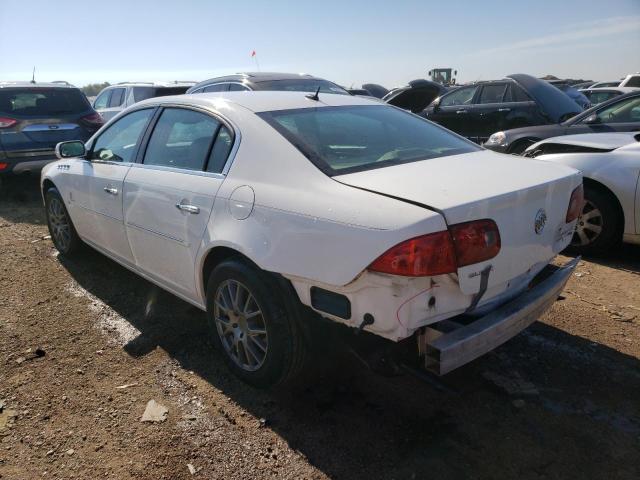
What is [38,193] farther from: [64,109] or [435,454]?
[435,454]

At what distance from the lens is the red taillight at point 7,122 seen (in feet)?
25.3

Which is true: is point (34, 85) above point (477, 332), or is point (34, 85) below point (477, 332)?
above

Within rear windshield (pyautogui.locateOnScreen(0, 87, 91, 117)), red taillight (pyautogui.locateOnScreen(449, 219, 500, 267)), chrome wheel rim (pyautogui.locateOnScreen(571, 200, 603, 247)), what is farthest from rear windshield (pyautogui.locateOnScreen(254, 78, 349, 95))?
red taillight (pyautogui.locateOnScreen(449, 219, 500, 267))

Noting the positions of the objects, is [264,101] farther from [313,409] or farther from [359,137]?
[313,409]

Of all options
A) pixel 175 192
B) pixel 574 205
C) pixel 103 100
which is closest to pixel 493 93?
pixel 574 205

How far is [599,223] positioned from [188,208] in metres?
3.69

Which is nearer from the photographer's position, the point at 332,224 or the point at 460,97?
the point at 332,224

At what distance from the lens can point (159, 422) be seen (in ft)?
8.82

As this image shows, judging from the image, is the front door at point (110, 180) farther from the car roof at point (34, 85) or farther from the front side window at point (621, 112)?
the front side window at point (621, 112)

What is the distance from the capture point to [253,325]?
2.78 meters

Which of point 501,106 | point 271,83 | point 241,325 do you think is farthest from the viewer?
point 501,106

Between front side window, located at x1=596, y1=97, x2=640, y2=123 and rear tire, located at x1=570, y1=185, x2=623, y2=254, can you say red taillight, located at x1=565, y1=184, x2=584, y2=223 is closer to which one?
rear tire, located at x1=570, y1=185, x2=623, y2=254

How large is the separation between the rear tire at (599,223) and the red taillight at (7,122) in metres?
7.91

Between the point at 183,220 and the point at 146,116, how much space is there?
119 centimetres
